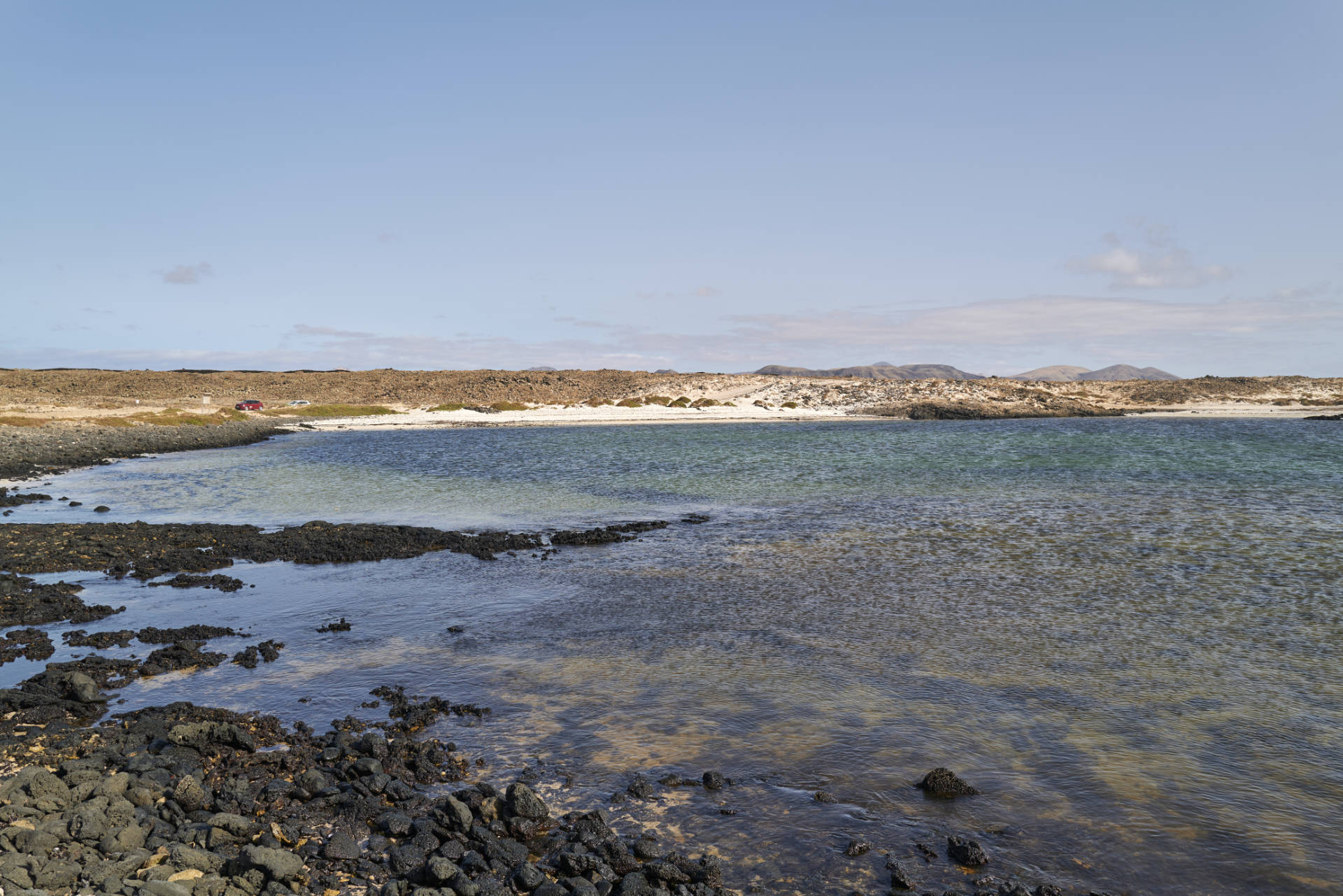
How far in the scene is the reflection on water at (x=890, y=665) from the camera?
7535 mm

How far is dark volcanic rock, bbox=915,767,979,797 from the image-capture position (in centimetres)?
805

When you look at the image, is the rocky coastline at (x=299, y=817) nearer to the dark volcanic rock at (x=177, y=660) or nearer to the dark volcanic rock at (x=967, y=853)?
the dark volcanic rock at (x=967, y=853)

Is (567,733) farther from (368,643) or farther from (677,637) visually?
(368,643)

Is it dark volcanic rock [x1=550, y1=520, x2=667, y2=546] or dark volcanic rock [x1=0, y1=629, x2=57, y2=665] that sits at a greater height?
dark volcanic rock [x1=550, y1=520, x2=667, y2=546]

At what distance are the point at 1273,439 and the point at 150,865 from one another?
68297 millimetres

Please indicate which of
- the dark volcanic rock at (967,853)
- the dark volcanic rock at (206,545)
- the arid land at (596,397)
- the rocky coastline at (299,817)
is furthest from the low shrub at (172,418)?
the dark volcanic rock at (967,853)

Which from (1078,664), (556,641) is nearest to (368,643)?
(556,641)

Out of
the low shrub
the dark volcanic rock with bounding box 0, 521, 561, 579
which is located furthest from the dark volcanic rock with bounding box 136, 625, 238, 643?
the low shrub

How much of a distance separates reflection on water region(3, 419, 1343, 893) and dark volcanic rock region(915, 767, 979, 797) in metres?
0.17

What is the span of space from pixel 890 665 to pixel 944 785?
12.7 ft

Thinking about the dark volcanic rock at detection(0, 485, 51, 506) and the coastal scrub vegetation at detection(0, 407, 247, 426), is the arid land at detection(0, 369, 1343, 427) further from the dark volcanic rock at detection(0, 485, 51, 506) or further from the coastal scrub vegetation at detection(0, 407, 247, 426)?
the dark volcanic rock at detection(0, 485, 51, 506)

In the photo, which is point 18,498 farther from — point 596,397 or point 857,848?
point 596,397

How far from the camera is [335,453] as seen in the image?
56.8 meters

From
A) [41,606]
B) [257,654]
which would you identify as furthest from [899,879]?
[41,606]
